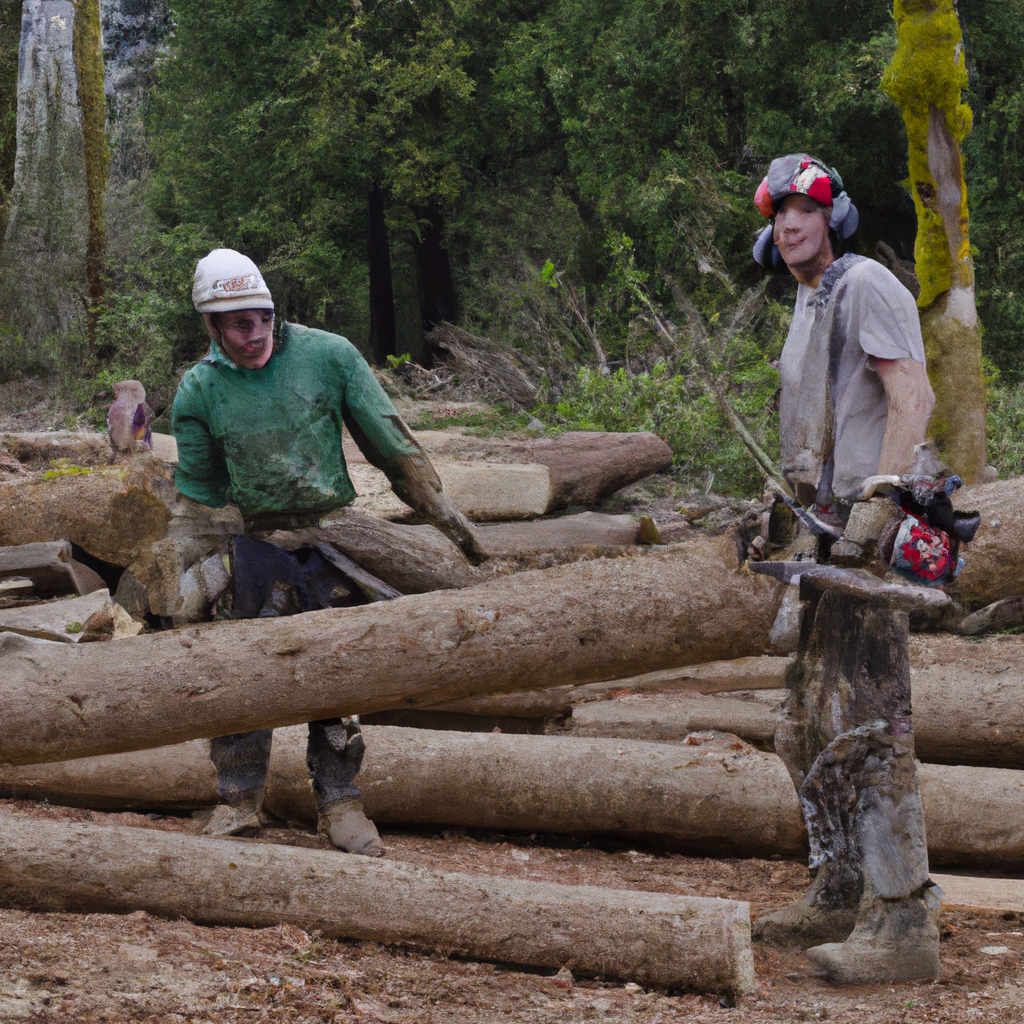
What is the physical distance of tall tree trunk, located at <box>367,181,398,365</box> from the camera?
18938mm

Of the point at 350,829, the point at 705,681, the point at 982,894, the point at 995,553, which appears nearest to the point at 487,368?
the point at 995,553

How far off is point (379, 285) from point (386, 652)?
16580 millimetres

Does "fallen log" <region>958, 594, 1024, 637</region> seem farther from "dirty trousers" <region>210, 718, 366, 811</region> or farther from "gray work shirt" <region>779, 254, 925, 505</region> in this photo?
"dirty trousers" <region>210, 718, 366, 811</region>

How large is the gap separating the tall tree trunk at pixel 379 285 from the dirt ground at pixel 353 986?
16.8 meters

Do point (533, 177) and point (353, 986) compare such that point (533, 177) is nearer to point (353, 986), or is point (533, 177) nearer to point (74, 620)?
point (74, 620)

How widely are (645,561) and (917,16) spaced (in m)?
7.66

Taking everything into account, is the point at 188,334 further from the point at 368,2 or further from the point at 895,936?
the point at 895,936

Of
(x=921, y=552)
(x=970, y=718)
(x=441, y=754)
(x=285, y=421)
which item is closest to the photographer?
(x=921, y=552)

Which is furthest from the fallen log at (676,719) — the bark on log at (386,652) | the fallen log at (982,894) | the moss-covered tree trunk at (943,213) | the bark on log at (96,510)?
the moss-covered tree trunk at (943,213)

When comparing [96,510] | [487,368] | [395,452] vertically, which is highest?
[487,368]

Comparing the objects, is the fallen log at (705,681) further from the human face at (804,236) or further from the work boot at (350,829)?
the human face at (804,236)

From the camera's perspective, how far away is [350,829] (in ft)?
13.0

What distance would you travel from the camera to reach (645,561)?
3553mm

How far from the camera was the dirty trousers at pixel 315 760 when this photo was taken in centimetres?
402
